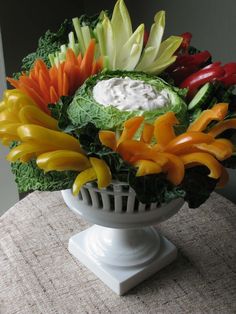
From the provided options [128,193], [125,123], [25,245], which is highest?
[125,123]

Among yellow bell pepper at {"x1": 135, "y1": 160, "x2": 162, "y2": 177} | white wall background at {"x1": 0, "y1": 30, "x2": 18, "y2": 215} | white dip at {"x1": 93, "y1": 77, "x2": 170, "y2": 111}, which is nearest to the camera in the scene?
yellow bell pepper at {"x1": 135, "y1": 160, "x2": 162, "y2": 177}

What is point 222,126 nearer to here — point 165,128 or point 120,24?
point 165,128

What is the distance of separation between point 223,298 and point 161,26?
47cm

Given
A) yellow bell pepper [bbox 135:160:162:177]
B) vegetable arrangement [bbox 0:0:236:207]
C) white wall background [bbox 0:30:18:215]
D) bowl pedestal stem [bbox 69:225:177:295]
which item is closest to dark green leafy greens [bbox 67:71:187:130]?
vegetable arrangement [bbox 0:0:236:207]

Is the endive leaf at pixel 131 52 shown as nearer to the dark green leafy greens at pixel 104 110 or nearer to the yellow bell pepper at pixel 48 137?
the dark green leafy greens at pixel 104 110

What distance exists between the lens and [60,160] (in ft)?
2.28

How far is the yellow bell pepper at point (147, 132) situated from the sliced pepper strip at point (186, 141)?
0.03m

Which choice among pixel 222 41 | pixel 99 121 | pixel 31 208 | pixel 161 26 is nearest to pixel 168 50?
pixel 161 26

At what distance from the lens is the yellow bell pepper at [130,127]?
2.31 feet

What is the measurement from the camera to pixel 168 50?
905 mm

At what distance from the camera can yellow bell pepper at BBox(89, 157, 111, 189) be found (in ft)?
2.27

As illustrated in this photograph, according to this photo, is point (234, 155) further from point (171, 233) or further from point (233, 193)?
point (233, 193)

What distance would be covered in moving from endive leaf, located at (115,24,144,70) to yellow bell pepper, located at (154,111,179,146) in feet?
0.65

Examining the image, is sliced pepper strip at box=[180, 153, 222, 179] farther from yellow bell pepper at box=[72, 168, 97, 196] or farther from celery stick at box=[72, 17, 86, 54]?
celery stick at box=[72, 17, 86, 54]
